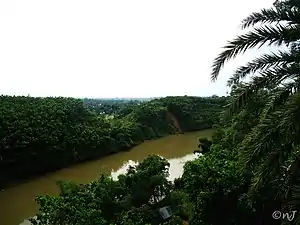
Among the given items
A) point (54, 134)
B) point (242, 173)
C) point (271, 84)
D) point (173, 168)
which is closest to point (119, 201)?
point (242, 173)

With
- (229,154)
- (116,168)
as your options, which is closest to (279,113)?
(229,154)

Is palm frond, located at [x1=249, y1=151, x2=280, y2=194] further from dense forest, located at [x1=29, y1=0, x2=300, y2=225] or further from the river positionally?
the river

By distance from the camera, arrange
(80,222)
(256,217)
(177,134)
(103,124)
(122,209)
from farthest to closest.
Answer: (177,134) < (103,124) < (122,209) < (256,217) < (80,222)

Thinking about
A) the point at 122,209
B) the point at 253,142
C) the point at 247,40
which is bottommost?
the point at 122,209

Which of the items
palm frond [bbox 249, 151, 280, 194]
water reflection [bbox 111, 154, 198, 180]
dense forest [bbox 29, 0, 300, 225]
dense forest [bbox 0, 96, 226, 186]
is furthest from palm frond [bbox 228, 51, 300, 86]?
dense forest [bbox 0, 96, 226, 186]

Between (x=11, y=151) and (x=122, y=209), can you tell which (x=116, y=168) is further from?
(x=122, y=209)

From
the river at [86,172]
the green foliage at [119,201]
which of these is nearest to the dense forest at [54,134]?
the river at [86,172]
